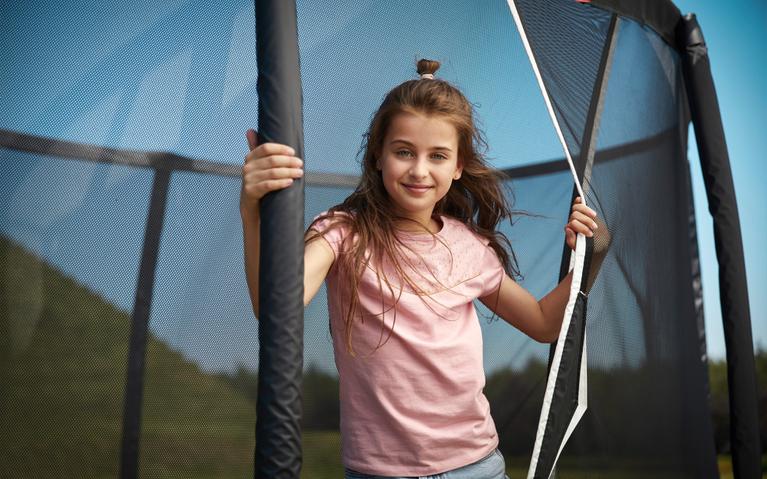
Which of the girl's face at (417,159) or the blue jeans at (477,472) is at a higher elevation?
the girl's face at (417,159)

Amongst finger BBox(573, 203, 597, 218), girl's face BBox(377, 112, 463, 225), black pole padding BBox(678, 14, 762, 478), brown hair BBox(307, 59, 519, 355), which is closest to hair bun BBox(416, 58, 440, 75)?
brown hair BBox(307, 59, 519, 355)

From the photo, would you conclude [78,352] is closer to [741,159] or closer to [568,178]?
[568,178]

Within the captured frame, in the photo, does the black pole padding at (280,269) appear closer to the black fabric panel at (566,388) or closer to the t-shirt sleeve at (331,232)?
the t-shirt sleeve at (331,232)

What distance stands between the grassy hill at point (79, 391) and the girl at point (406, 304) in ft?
1.08

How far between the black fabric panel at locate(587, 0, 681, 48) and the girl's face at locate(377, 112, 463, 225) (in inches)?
26.1

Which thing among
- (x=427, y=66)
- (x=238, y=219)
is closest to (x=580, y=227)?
(x=427, y=66)

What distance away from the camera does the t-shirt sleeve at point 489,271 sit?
151cm

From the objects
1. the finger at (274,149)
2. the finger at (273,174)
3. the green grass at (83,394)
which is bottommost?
the green grass at (83,394)

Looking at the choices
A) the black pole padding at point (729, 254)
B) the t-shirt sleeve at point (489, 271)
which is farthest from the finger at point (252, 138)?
the black pole padding at point (729, 254)

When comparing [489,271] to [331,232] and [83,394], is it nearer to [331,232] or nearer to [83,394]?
[331,232]

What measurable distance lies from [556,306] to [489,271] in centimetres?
18

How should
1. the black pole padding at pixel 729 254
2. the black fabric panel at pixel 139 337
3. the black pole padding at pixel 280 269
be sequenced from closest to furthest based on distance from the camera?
the black pole padding at pixel 280 269, the black fabric panel at pixel 139 337, the black pole padding at pixel 729 254

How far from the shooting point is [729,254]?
86.5 inches

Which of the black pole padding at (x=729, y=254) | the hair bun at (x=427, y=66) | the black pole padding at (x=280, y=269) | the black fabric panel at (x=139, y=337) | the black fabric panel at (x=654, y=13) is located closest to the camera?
the black pole padding at (x=280, y=269)
